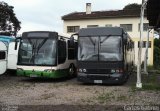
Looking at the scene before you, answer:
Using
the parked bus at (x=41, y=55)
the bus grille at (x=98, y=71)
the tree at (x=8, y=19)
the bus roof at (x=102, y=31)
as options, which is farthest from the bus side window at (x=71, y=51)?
the tree at (x=8, y=19)

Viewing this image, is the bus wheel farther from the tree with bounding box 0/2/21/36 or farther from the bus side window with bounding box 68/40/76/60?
the tree with bounding box 0/2/21/36

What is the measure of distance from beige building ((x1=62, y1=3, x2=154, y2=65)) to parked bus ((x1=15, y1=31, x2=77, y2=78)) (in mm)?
33592

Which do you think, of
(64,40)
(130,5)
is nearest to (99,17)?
(130,5)

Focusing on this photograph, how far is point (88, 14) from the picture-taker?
64.6 metres

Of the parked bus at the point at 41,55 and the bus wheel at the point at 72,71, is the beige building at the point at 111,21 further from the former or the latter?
the parked bus at the point at 41,55

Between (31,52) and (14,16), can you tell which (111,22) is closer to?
(14,16)

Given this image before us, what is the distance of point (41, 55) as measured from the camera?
22.8 metres

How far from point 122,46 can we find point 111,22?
39.2 metres

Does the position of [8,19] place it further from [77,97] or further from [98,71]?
[77,97]

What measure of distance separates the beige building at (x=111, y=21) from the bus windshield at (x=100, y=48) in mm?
34717

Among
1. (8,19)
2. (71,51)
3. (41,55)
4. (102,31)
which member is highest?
(8,19)

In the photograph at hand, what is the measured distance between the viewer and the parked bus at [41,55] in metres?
22.5

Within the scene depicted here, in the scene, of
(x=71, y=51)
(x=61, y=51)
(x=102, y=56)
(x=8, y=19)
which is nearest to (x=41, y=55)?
(x=61, y=51)

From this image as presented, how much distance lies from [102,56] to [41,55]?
368 cm
